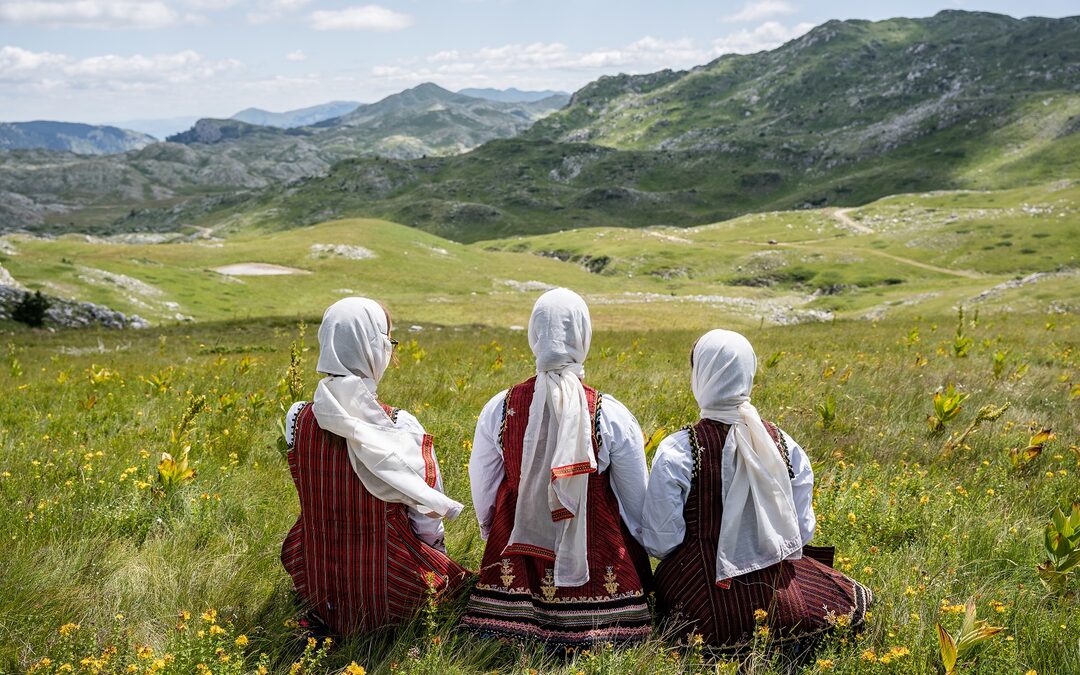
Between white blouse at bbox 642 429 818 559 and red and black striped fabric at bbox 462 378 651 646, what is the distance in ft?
0.69

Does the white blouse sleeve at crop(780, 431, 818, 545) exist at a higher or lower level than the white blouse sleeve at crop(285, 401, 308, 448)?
lower

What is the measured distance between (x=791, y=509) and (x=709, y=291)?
61.7 meters

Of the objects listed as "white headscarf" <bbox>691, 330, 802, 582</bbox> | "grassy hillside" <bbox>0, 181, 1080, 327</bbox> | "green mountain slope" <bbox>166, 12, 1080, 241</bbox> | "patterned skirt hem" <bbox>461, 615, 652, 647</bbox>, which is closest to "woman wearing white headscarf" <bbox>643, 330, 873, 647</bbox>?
"white headscarf" <bbox>691, 330, 802, 582</bbox>

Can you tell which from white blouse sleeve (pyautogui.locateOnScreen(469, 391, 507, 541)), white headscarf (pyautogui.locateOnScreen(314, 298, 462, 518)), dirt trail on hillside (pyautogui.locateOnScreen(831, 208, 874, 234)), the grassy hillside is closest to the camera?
white headscarf (pyautogui.locateOnScreen(314, 298, 462, 518))

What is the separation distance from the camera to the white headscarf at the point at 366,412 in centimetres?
384

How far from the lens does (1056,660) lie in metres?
3.67

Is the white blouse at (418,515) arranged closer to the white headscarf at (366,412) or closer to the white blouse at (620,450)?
the white headscarf at (366,412)

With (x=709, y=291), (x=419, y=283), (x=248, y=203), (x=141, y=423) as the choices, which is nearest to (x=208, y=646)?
(x=141, y=423)

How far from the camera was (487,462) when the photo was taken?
461cm

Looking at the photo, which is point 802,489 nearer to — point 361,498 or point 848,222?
point 361,498

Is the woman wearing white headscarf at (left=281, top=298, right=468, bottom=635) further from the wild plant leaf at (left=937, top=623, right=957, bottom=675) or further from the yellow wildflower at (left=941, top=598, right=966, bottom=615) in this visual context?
the yellow wildflower at (left=941, top=598, right=966, bottom=615)

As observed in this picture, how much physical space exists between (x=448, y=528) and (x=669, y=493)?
202 cm

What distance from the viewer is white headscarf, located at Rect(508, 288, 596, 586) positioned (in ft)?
13.2

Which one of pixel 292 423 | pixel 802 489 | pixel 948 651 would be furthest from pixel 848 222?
pixel 292 423
